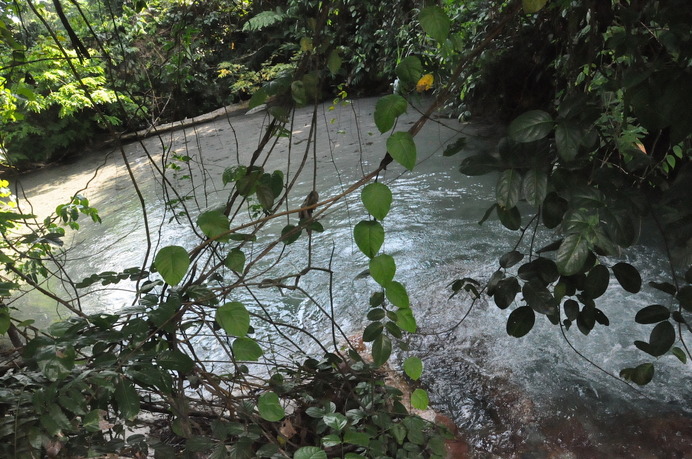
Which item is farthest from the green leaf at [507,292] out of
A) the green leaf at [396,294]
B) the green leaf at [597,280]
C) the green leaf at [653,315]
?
the green leaf at [396,294]

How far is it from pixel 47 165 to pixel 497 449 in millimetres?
8829

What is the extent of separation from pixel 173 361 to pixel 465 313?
6.16 feet

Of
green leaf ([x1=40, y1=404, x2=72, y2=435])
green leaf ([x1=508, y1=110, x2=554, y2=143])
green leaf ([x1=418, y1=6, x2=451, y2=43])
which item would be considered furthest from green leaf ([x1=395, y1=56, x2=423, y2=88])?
green leaf ([x1=40, y1=404, x2=72, y2=435])

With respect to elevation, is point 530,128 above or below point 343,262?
above

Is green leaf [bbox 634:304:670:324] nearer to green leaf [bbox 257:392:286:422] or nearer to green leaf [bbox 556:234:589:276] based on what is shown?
green leaf [bbox 556:234:589:276]

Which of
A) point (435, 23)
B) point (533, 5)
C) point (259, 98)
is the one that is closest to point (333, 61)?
point (259, 98)

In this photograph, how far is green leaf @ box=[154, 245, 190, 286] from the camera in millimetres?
831

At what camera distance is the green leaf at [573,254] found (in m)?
0.91

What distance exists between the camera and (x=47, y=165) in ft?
26.9

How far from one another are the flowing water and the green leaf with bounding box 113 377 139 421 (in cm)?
51

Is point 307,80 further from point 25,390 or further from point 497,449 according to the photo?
point 497,449

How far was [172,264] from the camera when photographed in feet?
2.75

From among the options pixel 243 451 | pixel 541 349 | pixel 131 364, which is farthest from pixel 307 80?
pixel 541 349

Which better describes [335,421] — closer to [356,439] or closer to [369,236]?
[356,439]
